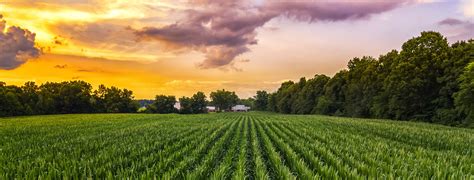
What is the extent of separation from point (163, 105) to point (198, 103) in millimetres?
19692

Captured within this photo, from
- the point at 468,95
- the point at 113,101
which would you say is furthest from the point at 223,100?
the point at 468,95

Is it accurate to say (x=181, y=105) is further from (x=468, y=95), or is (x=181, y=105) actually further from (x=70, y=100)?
(x=468, y=95)

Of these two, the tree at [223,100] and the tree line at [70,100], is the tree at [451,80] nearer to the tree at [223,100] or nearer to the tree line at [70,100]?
the tree line at [70,100]

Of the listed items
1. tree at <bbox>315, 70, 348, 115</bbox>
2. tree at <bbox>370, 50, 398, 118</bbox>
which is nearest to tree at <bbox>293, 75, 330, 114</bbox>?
tree at <bbox>315, 70, 348, 115</bbox>

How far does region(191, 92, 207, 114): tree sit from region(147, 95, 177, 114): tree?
12297 mm

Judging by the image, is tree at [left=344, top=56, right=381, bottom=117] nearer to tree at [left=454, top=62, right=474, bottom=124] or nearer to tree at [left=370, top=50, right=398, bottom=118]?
tree at [left=370, top=50, right=398, bottom=118]

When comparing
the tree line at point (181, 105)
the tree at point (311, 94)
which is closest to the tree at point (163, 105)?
the tree line at point (181, 105)

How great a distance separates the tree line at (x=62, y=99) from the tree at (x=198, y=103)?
3201 centimetres

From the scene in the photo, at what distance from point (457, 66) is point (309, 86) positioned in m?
61.4

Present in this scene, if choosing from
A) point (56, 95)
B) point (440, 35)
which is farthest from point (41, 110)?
point (440, 35)

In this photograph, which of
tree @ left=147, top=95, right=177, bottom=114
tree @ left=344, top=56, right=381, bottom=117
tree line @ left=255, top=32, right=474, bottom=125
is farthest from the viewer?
tree @ left=147, top=95, right=177, bottom=114

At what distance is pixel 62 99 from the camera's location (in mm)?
97188

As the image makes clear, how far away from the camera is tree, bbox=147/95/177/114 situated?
12720cm

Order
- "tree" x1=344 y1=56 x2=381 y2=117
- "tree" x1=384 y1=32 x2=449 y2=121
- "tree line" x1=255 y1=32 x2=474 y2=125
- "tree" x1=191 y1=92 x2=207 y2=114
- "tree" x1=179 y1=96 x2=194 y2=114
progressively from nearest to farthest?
"tree line" x1=255 y1=32 x2=474 y2=125 → "tree" x1=384 y1=32 x2=449 y2=121 → "tree" x1=344 y1=56 x2=381 y2=117 → "tree" x1=179 y1=96 x2=194 y2=114 → "tree" x1=191 y1=92 x2=207 y2=114
